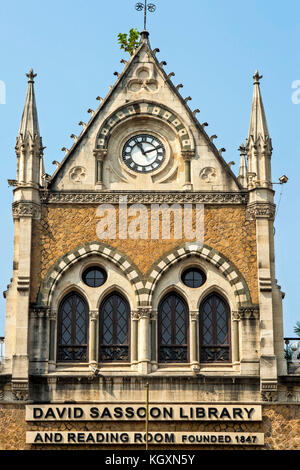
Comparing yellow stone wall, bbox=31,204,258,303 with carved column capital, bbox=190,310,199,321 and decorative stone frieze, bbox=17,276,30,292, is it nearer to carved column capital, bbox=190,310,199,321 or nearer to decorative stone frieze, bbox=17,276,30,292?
decorative stone frieze, bbox=17,276,30,292

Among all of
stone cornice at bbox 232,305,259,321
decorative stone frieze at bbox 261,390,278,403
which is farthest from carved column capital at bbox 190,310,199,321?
decorative stone frieze at bbox 261,390,278,403

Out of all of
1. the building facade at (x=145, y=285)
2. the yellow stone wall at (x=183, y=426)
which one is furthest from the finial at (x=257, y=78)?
the yellow stone wall at (x=183, y=426)

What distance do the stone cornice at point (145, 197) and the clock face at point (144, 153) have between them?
1005mm

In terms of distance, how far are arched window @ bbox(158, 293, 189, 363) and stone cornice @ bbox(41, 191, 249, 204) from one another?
9.50 feet

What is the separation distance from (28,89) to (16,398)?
31.3ft

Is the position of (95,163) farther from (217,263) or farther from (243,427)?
(243,427)

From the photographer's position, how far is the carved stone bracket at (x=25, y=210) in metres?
34.2

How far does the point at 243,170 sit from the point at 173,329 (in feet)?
21.6

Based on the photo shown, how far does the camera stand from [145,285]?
111ft

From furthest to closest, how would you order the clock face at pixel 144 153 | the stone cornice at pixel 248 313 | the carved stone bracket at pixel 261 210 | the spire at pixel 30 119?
the clock face at pixel 144 153
the spire at pixel 30 119
the carved stone bracket at pixel 261 210
the stone cornice at pixel 248 313

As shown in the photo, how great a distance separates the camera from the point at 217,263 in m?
34.0

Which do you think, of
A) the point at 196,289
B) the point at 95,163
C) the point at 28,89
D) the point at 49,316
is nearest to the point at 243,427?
the point at 196,289

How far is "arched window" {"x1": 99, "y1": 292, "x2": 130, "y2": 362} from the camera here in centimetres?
3350

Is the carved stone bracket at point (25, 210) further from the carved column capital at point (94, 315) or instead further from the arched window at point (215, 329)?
the arched window at point (215, 329)
